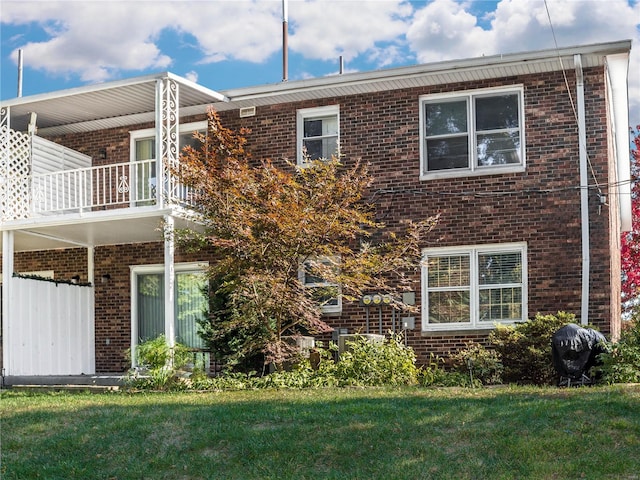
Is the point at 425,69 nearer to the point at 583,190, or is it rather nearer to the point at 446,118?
the point at 446,118

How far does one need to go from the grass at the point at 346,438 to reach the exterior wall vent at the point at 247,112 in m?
7.31

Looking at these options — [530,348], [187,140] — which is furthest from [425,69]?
[187,140]

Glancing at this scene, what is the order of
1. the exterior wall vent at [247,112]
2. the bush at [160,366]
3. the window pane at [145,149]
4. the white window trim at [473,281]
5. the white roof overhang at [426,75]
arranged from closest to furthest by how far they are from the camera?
the bush at [160,366], the white roof overhang at [426,75], the white window trim at [473,281], the exterior wall vent at [247,112], the window pane at [145,149]

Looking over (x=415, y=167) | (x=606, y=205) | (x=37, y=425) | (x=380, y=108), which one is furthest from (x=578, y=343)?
(x=37, y=425)

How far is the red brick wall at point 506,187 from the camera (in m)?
14.6

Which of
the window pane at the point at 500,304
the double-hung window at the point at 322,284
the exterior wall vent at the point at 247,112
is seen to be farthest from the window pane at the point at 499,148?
the exterior wall vent at the point at 247,112

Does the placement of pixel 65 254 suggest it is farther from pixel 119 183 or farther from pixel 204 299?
pixel 204 299

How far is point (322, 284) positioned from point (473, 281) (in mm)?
2611

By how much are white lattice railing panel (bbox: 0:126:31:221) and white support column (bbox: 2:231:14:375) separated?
1.45 feet

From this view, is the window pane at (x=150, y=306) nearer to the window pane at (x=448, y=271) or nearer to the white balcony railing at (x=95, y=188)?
the white balcony railing at (x=95, y=188)

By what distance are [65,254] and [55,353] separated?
2.32 m

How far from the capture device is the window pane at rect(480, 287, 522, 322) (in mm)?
14852

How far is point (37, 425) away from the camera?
10.2 meters

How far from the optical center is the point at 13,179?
642 inches
